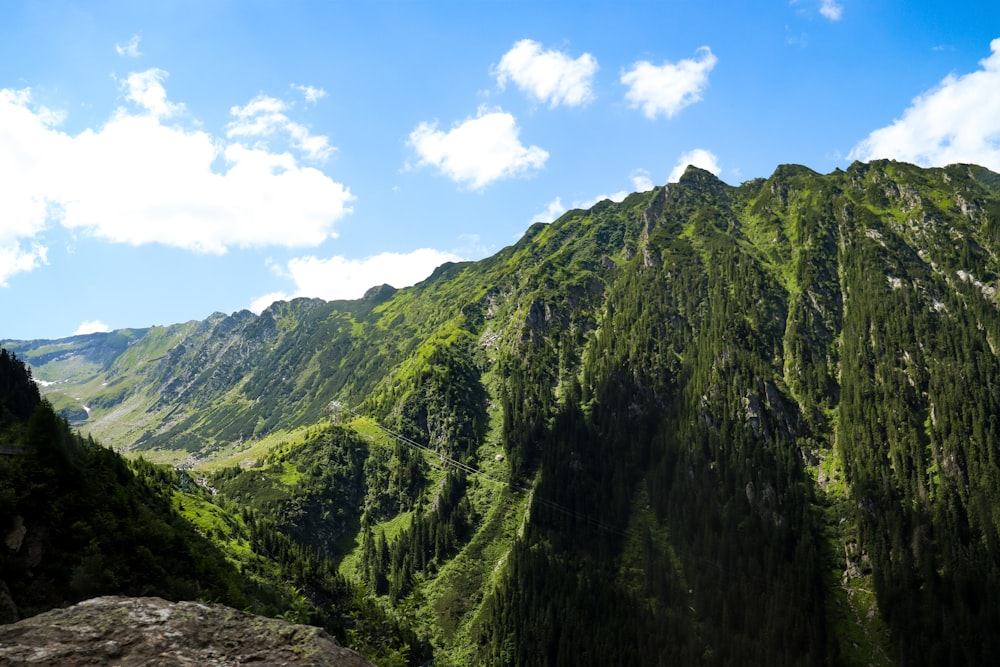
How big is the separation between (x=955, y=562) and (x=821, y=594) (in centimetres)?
4380

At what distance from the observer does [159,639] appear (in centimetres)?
1450

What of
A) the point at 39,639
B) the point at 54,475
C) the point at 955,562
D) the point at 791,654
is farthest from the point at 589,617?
the point at 39,639

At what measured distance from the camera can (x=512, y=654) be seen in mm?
182000

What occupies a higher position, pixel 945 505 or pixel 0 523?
pixel 0 523

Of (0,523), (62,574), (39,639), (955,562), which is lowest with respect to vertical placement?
(955,562)

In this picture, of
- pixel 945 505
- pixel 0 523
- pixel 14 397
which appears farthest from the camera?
pixel 945 505

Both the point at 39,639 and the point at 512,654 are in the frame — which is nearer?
the point at 39,639

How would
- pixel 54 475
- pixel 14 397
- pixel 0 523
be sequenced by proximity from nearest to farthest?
pixel 0 523 < pixel 54 475 < pixel 14 397

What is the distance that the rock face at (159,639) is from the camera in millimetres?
13523

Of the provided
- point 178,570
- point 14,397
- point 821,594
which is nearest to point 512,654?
point 821,594

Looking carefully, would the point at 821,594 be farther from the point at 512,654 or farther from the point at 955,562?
the point at 512,654

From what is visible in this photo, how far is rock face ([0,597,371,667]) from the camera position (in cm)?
1352

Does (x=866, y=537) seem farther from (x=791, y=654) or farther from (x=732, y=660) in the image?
(x=732, y=660)

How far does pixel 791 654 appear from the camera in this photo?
561 feet
